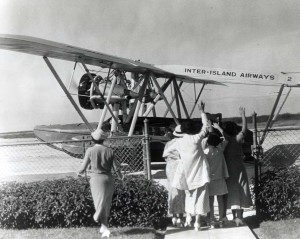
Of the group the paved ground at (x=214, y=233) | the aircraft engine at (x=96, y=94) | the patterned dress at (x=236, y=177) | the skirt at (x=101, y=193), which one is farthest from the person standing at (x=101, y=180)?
the aircraft engine at (x=96, y=94)

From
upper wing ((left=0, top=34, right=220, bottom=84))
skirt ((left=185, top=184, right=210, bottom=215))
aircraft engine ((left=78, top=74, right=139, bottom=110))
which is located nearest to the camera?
skirt ((left=185, top=184, right=210, bottom=215))

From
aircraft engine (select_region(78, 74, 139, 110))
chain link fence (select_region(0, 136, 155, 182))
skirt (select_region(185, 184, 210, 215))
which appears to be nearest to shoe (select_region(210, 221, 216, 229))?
skirt (select_region(185, 184, 210, 215))

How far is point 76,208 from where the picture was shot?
5.67 metres

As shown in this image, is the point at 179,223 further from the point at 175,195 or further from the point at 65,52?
the point at 65,52

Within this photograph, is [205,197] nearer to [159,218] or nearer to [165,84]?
[159,218]

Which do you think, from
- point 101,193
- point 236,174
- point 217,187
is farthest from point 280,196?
point 101,193

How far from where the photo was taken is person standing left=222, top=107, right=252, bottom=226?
18.7 feet

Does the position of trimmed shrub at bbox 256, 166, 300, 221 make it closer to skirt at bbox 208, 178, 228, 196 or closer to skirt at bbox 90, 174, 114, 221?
skirt at bbox 208, 178, 228, 196

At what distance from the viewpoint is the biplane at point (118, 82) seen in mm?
10914

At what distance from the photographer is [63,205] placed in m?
5.70

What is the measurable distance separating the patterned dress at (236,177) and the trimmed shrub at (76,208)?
3.24ft

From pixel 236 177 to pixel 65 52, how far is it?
23.8 feet

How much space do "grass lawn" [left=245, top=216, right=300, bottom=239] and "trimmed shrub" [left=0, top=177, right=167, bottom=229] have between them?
1.35 metres

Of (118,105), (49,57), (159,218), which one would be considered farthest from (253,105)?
(159,218)
